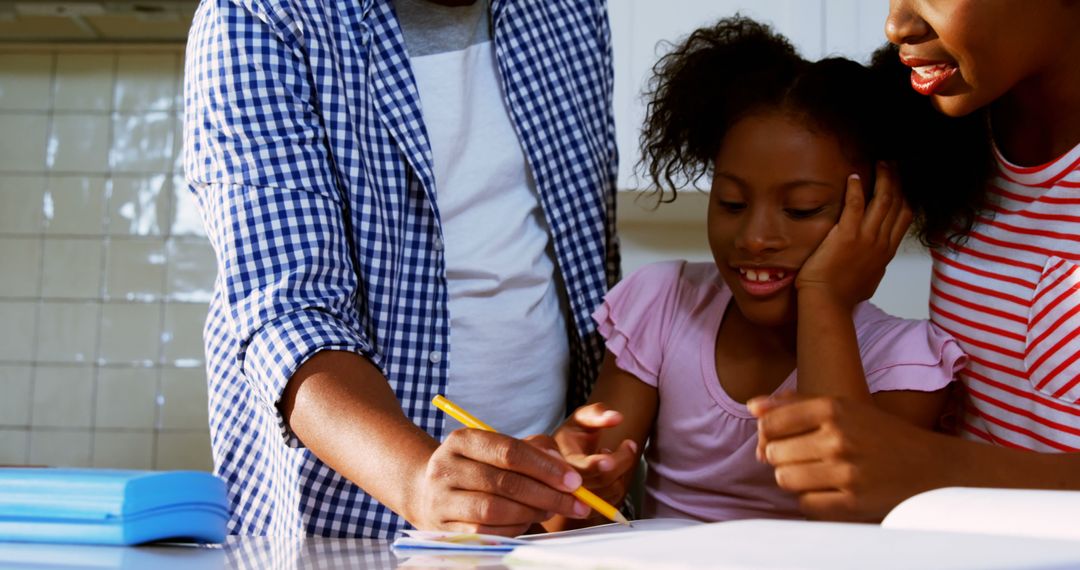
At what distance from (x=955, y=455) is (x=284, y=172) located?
2.08 ft

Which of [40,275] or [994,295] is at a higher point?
[994,295]

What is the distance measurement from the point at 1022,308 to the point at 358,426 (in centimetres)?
61

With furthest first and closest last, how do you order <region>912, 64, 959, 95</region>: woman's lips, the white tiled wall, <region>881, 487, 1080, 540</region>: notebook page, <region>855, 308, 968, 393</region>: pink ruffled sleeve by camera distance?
the white tiled wall
<region>855, 308, 968, 393</region>: pink ruffled sleeve
<region>912, 64, 959, 95</region>: woman's lips
<region>881, 487, 1080, 540</region>: notebook page

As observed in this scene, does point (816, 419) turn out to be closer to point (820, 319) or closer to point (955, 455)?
point (955, 455)

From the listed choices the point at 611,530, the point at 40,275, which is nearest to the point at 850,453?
the point at 611,530

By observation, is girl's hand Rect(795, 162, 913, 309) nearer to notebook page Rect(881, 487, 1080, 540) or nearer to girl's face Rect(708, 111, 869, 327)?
girl's face Rect(708, 111, 869, 327)

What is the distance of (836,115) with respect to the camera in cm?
114

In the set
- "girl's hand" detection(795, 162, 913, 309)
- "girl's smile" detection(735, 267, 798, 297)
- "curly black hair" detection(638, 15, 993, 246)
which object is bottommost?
"girl's smile" detection(735, 267, 798, 297)

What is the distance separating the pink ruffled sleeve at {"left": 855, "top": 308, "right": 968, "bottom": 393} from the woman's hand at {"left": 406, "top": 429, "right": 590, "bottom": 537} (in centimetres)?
44

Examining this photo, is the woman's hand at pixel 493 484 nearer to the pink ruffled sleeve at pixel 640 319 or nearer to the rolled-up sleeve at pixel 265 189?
the rolled-up sleeve at pixel 265 189

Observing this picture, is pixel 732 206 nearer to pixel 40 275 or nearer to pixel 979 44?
pixel 979 44

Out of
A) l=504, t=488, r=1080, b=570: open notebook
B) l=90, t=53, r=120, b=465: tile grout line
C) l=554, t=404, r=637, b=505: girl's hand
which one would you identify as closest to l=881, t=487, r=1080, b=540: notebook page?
l=504, t=488, r=1080, b=570: open notebook

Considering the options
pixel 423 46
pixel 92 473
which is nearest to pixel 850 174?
pixel 423 46

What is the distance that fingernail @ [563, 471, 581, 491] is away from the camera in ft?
2.55
